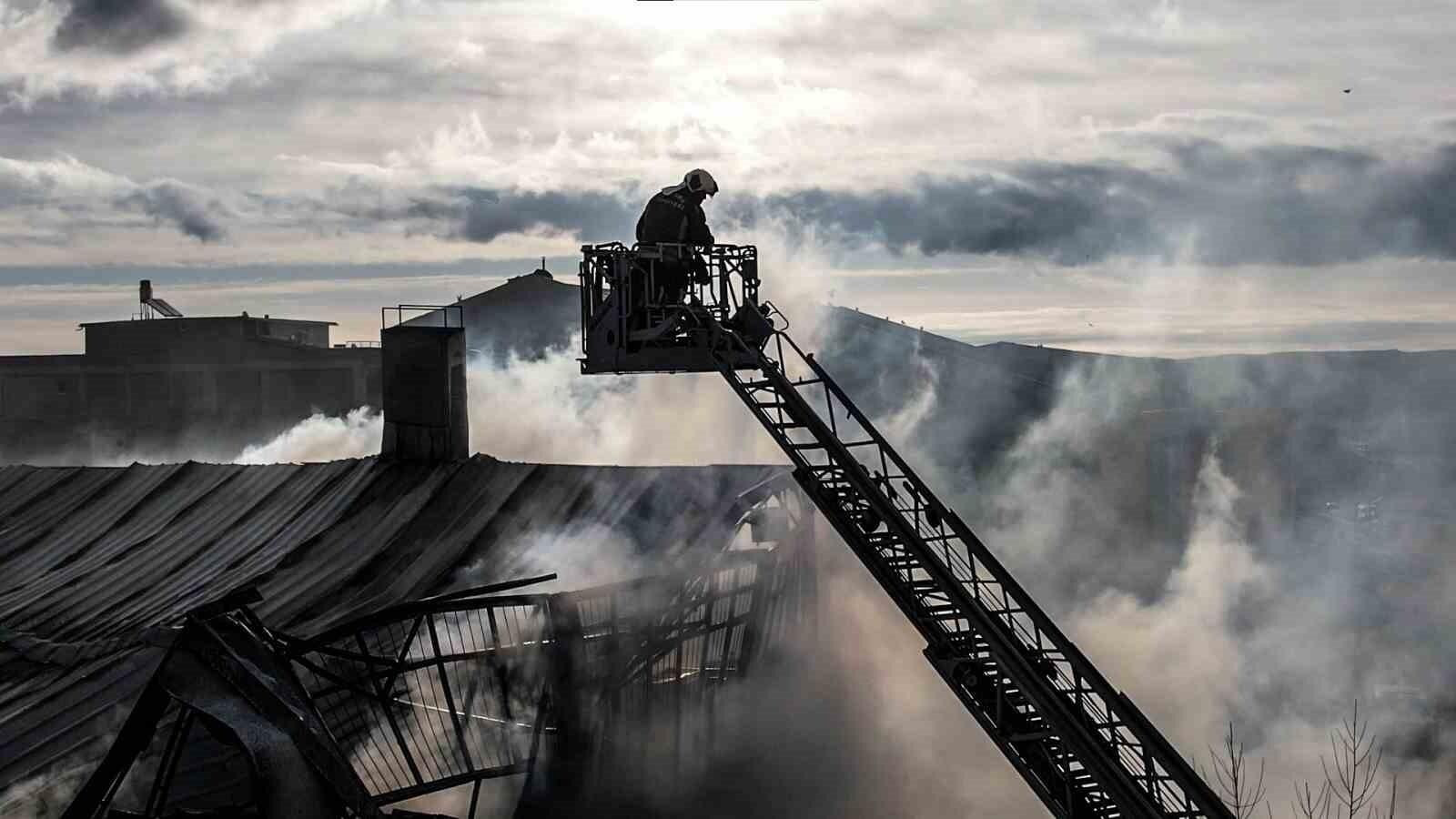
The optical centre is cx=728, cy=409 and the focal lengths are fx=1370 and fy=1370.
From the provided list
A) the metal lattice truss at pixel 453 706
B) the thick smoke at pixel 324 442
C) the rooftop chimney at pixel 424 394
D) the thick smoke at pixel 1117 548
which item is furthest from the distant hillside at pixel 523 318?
the metal lattice truss at pixel 453 706

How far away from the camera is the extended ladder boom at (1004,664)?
1439 centimetres

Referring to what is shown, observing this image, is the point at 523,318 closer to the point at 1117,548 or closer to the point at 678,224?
the point at 1117,548

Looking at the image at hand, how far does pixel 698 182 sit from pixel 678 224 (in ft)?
2.27

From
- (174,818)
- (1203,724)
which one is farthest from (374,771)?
(1203,724)

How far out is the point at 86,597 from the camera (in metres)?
27.9

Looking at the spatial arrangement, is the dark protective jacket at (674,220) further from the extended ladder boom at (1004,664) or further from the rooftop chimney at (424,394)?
the rooftop chimney at (424,394)

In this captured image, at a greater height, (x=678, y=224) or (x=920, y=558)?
(x=678, y=224)

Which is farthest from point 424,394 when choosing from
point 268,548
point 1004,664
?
point 1004,664

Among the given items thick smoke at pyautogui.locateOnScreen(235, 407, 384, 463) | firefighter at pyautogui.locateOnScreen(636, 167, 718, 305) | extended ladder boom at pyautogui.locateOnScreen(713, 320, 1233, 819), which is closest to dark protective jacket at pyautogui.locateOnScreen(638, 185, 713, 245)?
firefighter at pyautogui.locateOnScreen(636, 167, 718, 305)

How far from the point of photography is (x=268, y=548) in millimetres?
28219

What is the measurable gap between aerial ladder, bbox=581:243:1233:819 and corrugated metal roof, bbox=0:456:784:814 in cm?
541

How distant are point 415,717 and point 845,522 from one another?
8005mm

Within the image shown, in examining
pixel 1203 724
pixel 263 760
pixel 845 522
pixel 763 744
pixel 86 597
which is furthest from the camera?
pixel 1203 724

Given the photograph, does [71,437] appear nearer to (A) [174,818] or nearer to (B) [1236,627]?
(B) [1236,627]
